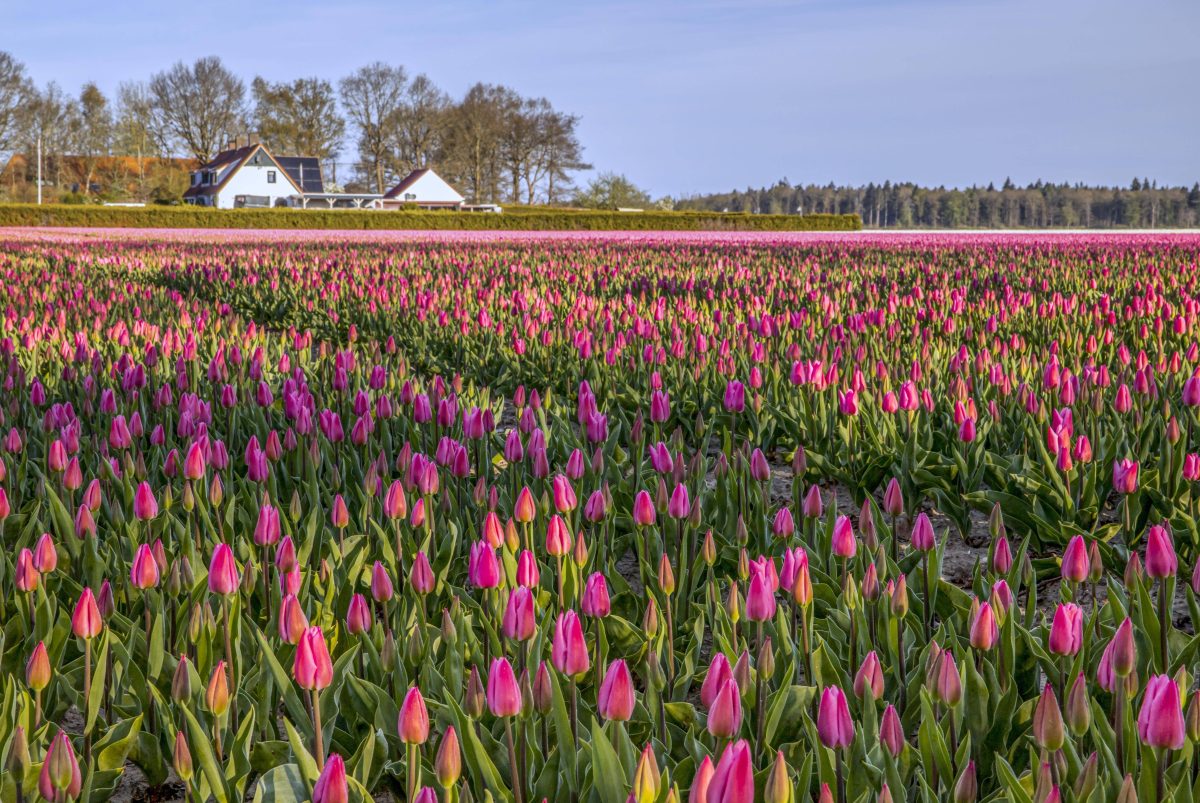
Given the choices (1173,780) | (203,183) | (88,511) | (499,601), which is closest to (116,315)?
(88,511)

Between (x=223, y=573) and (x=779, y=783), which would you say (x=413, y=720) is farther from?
(x=223, y=573)

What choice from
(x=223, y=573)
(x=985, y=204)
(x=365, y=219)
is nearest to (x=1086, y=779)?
(x=223, y=573)

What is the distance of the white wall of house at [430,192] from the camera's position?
8781cm

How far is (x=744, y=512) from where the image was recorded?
3125mm

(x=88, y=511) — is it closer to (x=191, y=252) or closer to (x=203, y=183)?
(x=191, y=252)

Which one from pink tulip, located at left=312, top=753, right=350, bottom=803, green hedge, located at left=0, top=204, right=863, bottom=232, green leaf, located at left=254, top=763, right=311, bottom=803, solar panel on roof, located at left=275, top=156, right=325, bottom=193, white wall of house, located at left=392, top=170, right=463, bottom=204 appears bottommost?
green leaf, located at left=254, top=763, right=311, bottom=803

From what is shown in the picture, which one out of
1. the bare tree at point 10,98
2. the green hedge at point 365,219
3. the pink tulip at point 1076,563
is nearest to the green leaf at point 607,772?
the pink tulip at point 1076,563

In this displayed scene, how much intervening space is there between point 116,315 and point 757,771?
722 centimetres

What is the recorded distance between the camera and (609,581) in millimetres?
2748

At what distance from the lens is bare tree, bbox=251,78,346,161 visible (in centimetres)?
8900

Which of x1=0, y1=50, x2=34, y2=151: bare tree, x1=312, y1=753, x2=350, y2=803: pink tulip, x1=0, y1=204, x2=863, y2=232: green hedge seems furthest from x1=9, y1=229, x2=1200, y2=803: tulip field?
x1=0, y1=50, x2=34, y2=151: bare tree

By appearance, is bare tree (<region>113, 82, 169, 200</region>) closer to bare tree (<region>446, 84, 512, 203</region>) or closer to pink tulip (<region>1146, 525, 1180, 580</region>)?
bare tree (<region>446, 84, 512, 203</region>)

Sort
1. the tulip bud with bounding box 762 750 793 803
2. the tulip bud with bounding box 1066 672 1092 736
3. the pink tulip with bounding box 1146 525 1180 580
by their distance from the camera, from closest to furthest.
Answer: the tulip bud with bounding box 762 750 793 803
the tulip bud with bounding box 1066 672 1092 736
the pink tulip with bounding box 1146 525 1180 580

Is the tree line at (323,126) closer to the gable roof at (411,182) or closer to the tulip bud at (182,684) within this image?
the gable roof at (411,182)
